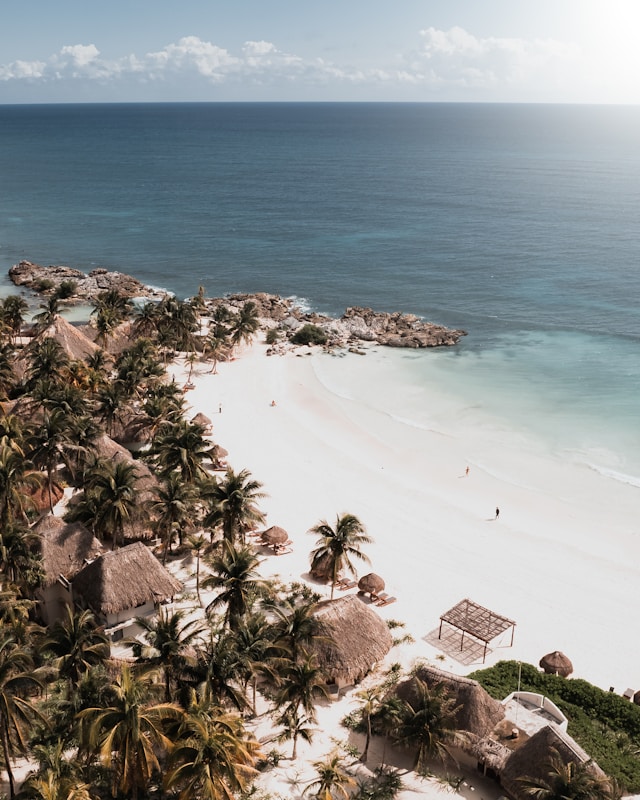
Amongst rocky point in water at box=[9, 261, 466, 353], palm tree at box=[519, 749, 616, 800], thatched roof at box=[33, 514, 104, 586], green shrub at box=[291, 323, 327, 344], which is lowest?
palm tree at box=[519, 749, 616, 800]

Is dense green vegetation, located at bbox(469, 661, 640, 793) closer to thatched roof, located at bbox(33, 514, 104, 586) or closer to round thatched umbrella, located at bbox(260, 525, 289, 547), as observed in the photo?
round thatched umbrella, located at bbox(260, 525, 289, 547)

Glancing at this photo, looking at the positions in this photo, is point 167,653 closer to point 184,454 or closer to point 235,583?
point 235,583

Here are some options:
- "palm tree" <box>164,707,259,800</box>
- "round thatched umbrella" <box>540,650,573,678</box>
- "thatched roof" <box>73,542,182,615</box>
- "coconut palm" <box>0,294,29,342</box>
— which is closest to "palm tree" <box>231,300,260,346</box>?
"coconut palm" <box>0,294,29,342</box>

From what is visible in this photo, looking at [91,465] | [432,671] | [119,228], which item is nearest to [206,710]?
[432,671]

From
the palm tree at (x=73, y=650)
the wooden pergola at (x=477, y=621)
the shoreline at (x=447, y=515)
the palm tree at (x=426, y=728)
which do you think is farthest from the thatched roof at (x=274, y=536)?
the palm tree at (x=426, y=728)

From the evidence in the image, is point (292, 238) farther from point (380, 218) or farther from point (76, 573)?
point (76, 573)

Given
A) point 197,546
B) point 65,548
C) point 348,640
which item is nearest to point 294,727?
point 348,640
